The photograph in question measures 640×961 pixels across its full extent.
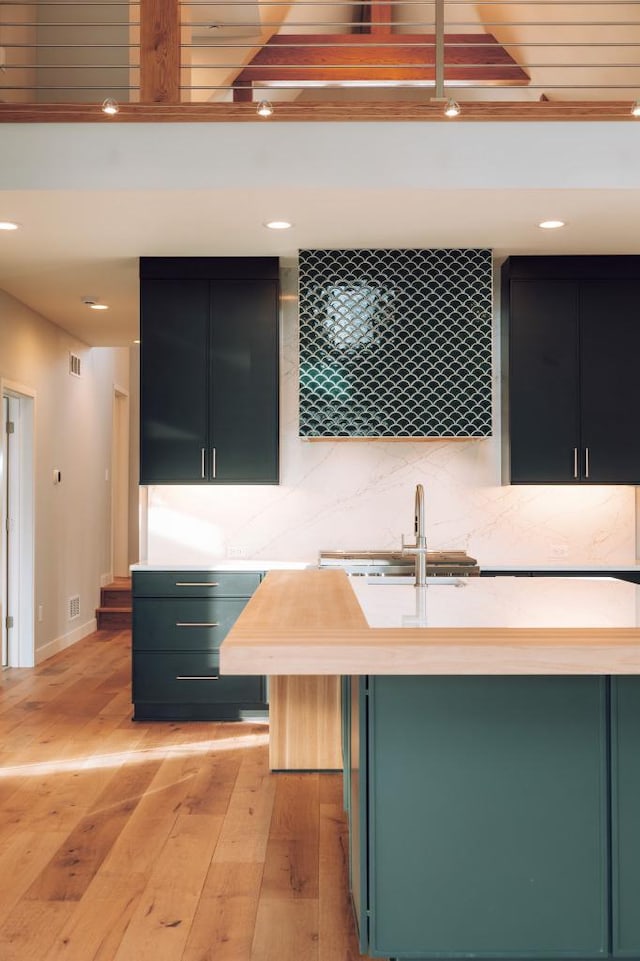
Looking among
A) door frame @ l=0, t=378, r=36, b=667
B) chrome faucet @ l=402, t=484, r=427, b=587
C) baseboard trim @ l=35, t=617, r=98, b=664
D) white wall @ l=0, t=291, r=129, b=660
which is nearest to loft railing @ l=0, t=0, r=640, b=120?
white wall @ l=0, t=291, r=129, b=660

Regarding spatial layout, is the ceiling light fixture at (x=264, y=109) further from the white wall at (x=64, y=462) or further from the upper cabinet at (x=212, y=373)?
the white wall at (x=64, y=462)

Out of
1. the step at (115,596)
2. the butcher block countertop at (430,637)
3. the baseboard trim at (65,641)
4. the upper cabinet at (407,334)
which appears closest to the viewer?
the butcher block countertop at (430,637)

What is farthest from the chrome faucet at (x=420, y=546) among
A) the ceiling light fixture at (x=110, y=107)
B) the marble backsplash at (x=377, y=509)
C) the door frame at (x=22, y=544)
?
the door frame at (x=22, y=544)

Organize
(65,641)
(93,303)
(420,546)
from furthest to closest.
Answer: (65,641), (93,303), (420,546)

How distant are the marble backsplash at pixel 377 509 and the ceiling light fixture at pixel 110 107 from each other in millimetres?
1600

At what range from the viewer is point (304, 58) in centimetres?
582

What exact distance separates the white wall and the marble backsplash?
1670mm

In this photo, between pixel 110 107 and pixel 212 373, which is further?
pixel 212 373

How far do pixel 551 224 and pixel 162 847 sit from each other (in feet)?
10.4

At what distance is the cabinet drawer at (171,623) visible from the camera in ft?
15.3

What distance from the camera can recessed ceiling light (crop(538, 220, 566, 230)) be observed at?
13.7ft

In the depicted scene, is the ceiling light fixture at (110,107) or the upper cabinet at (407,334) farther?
the upper cabinet at (407,334)

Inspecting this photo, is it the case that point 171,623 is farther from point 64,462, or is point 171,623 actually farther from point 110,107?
point 64,462

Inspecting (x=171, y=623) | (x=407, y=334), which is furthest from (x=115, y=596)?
(x=407, y=334)
